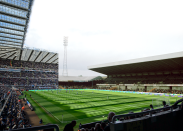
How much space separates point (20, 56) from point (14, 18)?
168 feet

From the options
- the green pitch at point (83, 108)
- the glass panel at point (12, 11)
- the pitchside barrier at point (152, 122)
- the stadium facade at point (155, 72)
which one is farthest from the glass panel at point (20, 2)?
the stadium facade at point (155, 72)

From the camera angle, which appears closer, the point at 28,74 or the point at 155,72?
the point at 155,72

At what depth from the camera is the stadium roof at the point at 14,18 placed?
74.0 feet

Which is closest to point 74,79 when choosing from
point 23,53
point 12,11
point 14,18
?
point 23,53

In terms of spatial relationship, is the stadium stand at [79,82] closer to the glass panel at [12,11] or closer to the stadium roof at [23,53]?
the stadium roof at [23,53]

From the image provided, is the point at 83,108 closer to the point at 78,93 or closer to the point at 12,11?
the point at 12,11

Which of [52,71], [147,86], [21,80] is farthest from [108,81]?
[21,80]

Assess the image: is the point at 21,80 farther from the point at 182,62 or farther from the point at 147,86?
the point at 182,62

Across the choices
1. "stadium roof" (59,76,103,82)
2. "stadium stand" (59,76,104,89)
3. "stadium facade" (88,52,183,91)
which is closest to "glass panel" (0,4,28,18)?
"stadium facade" (88,52,183,91)

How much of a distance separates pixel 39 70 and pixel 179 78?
263 ft

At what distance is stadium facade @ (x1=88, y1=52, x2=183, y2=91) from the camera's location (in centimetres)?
4706

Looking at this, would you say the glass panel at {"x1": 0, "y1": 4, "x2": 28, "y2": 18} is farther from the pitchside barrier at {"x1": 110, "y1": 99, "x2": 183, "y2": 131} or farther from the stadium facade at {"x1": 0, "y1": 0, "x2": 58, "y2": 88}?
the pitchside barrier at {"x1": 110, "y1": 99, "x2": 183, "y2": 131}

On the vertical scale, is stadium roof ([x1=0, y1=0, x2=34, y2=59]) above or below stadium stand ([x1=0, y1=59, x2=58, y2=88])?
above

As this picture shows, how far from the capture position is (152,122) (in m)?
4.56
